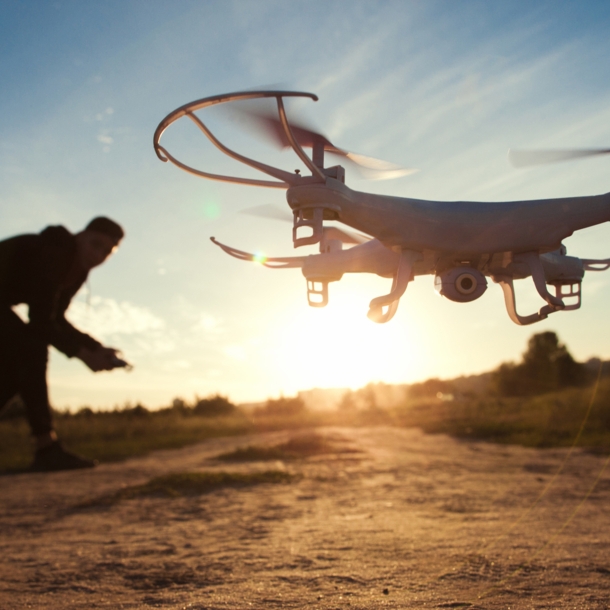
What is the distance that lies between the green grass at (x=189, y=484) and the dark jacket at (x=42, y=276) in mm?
4820

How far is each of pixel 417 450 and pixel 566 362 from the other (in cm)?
2650

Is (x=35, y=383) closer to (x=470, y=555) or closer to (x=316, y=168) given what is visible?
(x=316, y=168)

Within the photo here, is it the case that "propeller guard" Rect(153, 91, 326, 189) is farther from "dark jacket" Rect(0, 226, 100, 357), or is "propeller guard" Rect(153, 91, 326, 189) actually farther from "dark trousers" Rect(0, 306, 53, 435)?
"dark trousers" Rect(0, 306, 53, 435)

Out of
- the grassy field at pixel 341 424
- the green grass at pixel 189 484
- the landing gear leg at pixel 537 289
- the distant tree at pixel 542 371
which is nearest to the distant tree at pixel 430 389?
the distant tree at pixel 542 371

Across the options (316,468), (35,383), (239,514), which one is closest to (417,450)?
(316,468)

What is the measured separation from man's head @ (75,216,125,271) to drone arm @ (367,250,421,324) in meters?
1.55

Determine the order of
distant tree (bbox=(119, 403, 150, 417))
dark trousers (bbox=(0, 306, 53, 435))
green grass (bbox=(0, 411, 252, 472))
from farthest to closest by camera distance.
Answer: distant tree (bbox=(119, 403, 150, 417)) → green grass (bbox=(0, 411, 252, 472)) → dark trousers (bbox=(0, 306, 53, 435))

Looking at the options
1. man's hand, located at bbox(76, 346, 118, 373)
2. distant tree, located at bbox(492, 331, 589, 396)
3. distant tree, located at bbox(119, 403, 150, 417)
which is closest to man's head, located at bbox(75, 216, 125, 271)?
man's hand, located at bbox(76, 346, 118, 373)

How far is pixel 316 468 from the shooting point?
947cm

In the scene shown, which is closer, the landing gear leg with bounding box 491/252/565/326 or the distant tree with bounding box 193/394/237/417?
the landing gear leg with bounding box 491/252/565/326

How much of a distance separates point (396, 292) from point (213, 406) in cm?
2876

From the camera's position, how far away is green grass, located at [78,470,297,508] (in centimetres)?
720

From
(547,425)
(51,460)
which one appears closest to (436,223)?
(51,460)

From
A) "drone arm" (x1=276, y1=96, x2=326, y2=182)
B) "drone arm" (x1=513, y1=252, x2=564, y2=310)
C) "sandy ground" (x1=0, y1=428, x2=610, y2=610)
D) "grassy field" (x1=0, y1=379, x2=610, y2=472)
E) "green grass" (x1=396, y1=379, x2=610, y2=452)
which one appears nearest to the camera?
"drone arm" (x1=276, y1=96, x2=326, y2=182)
